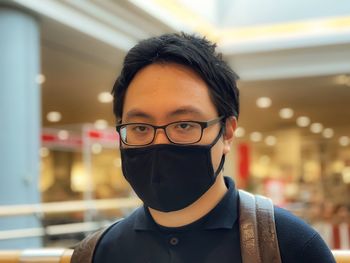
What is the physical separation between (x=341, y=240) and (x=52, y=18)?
5.68 metres

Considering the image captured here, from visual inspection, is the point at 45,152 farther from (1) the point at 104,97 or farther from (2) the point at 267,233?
(2) the point at 267,233

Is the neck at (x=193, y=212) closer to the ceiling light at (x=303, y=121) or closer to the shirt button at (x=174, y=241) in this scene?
the shirt button at (x=174, y=241)

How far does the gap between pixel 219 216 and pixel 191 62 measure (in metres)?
0.37

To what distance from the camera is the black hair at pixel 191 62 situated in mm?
1198

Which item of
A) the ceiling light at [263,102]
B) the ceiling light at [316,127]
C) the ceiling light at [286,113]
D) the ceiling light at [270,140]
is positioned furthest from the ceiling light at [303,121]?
A: the ceiling light at [263,102]

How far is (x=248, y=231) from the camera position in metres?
1.13

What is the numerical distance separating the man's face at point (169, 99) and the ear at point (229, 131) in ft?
0.21

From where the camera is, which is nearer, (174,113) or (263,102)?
(174,113)

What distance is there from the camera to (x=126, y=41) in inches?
312

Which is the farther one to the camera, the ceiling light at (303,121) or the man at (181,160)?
the ceiling light at (303,121)

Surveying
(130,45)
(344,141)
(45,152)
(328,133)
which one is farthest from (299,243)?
(344,141)

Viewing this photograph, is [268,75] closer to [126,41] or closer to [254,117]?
[126,41]

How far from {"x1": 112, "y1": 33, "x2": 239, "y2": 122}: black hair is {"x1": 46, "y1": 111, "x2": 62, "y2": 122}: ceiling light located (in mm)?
12874

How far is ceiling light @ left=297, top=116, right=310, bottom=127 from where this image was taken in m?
16.2
